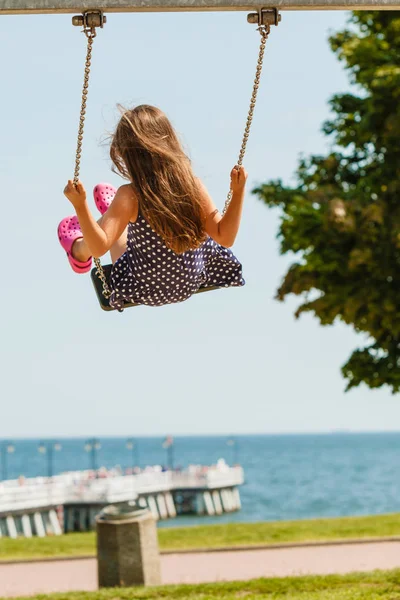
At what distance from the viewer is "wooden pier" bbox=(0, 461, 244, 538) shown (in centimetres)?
4766

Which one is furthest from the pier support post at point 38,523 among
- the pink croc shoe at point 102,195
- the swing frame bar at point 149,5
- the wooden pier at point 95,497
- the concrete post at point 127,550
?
the swing frame bar at point 149,5

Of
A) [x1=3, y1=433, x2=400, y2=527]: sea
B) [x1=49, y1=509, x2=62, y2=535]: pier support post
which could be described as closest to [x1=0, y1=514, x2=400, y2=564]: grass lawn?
[x1=49, y1=509, x2=62, y2=535]: pier support post

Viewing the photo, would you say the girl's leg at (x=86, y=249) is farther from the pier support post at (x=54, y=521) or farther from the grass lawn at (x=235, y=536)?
the pier support post at (x=54, y=521)

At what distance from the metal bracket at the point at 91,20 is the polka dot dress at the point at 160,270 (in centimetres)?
92

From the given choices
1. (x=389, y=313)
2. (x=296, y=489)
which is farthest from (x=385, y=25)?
(x=296, y=489)

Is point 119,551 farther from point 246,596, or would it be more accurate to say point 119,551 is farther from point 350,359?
point 350,359

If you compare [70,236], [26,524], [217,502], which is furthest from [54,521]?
[70,236]

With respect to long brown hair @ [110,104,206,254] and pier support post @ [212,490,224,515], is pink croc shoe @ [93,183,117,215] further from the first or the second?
pier support post @ [212,490,224,515]

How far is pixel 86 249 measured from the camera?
493 centimetres

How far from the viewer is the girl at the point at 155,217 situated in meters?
4.51

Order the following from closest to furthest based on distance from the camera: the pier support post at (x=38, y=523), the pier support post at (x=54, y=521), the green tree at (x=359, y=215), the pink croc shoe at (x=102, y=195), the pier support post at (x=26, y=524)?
1. the pink croc shoe at (x=102, y=195)
2. the green tree at (x=359, y=215)
3. the pier support post at (x=26, y=524)
4. the pier support post at (x=38, y=523)
5. the pier support post at (x=54, y=521)

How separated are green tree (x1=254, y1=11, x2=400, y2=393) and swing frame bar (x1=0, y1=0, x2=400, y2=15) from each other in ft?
29.0

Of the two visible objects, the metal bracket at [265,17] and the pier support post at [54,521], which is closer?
the metal bracket at [265,17]

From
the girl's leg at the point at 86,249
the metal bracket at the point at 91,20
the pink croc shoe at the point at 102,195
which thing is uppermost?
the metal bracket at the point at 91,20
